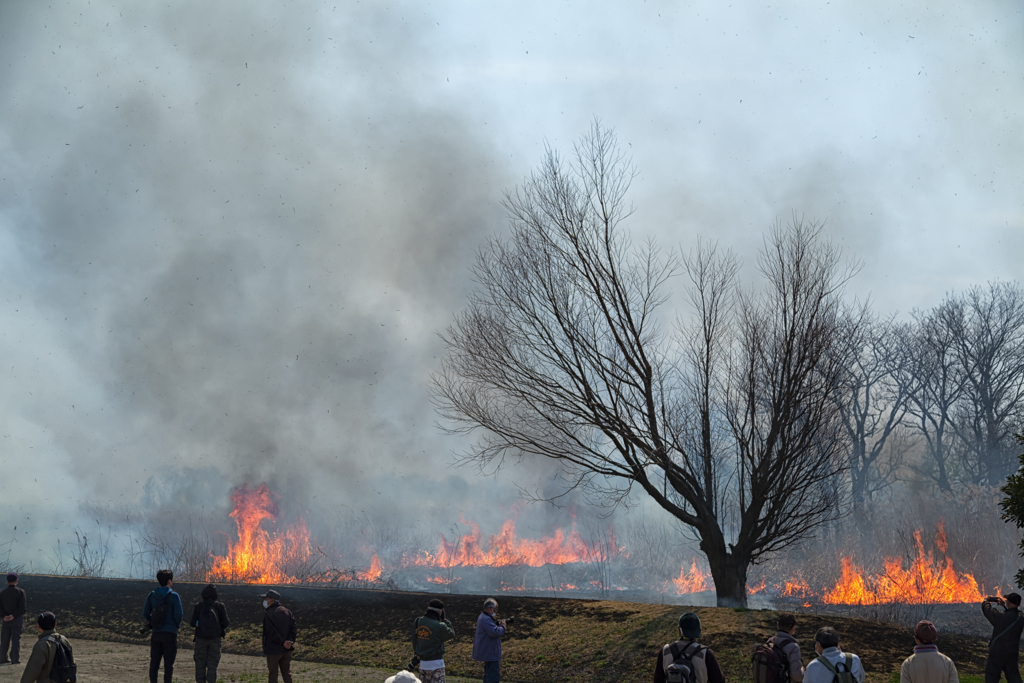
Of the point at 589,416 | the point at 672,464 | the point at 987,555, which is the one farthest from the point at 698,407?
the point at 987,555

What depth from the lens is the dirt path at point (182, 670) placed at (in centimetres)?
1170

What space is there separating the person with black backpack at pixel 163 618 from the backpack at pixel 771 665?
7664 mm

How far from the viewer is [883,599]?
806 inches

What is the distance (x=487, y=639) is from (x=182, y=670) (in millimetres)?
6735

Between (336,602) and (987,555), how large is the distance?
2303 centimetres

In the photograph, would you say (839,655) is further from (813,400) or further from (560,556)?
(560,556)

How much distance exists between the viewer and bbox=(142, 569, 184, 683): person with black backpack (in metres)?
9.83

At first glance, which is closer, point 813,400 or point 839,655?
point 839,655

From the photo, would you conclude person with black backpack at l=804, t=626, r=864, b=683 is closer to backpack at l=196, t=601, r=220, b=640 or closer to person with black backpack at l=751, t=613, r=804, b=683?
person with black backpack at l=751, t=613, r=804, b=683

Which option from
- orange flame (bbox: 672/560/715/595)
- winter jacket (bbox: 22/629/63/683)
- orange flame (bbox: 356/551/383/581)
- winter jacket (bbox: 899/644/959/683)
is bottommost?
orange flame (bbox: 672/560/715/595)

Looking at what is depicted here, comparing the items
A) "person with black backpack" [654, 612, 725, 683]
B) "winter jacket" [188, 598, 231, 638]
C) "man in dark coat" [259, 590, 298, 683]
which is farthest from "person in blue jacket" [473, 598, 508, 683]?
"person with black backpack" [654, 612, 725, 683]

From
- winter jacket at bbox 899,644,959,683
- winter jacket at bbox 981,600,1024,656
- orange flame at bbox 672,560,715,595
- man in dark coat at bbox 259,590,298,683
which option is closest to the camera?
winter jacket at bbox 899,644,959,683

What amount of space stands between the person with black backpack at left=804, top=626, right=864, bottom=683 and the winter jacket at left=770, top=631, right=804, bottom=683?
0.57 meters

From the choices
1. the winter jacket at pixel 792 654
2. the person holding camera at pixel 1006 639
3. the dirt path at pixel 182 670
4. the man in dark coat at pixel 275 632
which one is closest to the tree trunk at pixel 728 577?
the dirt path at pixel 182 670
